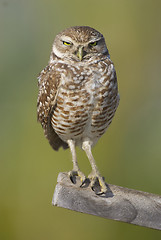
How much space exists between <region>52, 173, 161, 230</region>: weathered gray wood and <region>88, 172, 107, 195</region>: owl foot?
0.33 feet

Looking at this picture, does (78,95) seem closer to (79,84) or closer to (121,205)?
(79,84)

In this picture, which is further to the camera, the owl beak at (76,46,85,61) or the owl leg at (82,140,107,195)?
the owl beak at (76,46,85,61)

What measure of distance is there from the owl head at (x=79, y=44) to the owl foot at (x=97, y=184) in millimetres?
809

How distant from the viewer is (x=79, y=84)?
2.93m

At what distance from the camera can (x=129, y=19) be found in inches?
197

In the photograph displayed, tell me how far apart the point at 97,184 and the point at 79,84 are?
2.28 ft

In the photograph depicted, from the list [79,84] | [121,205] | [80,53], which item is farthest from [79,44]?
[121,205]

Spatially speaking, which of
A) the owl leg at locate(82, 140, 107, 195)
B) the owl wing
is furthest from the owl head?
the owl leg at locate(82, 140, 107, 195)

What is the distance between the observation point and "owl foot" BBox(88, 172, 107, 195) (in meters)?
2.50

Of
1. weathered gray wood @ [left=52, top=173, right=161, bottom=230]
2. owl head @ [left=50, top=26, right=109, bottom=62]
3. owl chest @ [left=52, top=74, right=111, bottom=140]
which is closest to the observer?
weathered gray wood @ [left=52, top=173, right=161, bottom=230]

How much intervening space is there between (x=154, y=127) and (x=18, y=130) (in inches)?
63.5

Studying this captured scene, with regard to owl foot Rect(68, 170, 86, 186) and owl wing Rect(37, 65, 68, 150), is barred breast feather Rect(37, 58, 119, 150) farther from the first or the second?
owl foot Rect(68, 170, 86, 186)

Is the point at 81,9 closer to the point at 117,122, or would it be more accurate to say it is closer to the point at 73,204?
the point at 117,122

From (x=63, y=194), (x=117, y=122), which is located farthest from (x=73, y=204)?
(x=117, y=122)
